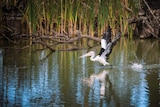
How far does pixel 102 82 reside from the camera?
577 centimetres

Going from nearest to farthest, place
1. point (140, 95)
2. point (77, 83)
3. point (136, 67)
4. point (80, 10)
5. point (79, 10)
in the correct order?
point (140, 95) < point (77, 83) < point (136, 67) < point (80, 10) < point (79, 10)

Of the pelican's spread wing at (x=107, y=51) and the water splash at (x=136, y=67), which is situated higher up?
the pelican's spread wing at (x=107, y=51)

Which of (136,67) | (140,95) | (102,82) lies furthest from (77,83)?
(136,67)

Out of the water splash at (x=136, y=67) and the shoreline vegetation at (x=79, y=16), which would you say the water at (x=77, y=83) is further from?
the shoreline vegetation at (x=79, y=16)

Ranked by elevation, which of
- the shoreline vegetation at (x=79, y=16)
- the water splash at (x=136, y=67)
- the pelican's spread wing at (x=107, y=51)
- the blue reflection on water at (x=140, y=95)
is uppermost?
the shoreline vegetation at (x=79, y=16)

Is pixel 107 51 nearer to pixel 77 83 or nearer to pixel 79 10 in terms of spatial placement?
pixel 77 83

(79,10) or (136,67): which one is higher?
(79,10)

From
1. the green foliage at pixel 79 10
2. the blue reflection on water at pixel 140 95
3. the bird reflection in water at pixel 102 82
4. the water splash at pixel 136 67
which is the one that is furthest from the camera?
the green foliage at pixel 79 10

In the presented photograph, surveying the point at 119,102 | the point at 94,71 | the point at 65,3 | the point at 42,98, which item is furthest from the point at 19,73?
the point at 65,3

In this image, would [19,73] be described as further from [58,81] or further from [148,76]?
[148,76]

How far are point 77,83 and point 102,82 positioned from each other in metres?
0.37

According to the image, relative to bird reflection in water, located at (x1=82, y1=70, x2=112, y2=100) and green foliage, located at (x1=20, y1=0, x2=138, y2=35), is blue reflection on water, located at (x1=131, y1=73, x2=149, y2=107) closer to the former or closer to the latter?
bird reflection in water, located at (x1=82, y1=70, x2=112, y2=100)

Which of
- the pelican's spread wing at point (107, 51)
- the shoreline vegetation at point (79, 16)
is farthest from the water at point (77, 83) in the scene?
the shoreline vegetation at point (79, 16)

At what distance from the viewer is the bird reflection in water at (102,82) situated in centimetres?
502
